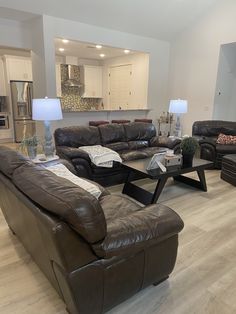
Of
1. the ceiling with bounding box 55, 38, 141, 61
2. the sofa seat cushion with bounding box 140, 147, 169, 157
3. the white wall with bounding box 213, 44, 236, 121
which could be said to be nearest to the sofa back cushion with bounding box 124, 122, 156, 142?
the sofa seat cushion with bounding box 140, 147, 169, 157

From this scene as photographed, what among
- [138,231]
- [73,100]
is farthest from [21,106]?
[138,231]

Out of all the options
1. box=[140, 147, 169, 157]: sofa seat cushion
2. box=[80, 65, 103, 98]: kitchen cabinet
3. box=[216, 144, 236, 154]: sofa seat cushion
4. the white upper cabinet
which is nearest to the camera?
box=[140, 147, 169, 157]: sofa seat cushion

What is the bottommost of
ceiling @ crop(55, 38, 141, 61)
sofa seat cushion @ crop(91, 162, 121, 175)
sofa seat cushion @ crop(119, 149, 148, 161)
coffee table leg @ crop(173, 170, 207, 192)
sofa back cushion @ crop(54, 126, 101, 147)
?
coffee table leg @ crop(173, 170, 207, 192)

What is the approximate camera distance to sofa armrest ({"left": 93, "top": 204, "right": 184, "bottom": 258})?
1309 mm

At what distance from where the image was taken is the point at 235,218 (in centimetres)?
288

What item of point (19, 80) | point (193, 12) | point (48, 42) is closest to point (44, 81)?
point (48, 42)

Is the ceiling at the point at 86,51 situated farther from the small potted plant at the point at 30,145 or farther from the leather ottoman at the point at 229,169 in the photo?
the small potted plant at the point at 30,145

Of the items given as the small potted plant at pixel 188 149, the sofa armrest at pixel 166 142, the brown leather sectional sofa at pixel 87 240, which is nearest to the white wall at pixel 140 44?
the sofa armrest at pixel 166 142

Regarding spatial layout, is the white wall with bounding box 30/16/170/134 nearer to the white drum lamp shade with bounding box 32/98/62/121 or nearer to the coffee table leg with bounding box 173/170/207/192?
the white drum lamp shade with bounding box 32/98/62/121

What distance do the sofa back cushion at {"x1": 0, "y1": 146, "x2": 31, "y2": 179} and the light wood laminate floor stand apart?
2.82 feet

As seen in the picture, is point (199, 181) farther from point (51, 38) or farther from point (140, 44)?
point (140, 44)

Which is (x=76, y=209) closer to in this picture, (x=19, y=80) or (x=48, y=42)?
(x=48, y=42)

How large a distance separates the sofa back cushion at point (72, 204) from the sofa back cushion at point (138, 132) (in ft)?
11.3

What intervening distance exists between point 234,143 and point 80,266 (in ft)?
14.9
